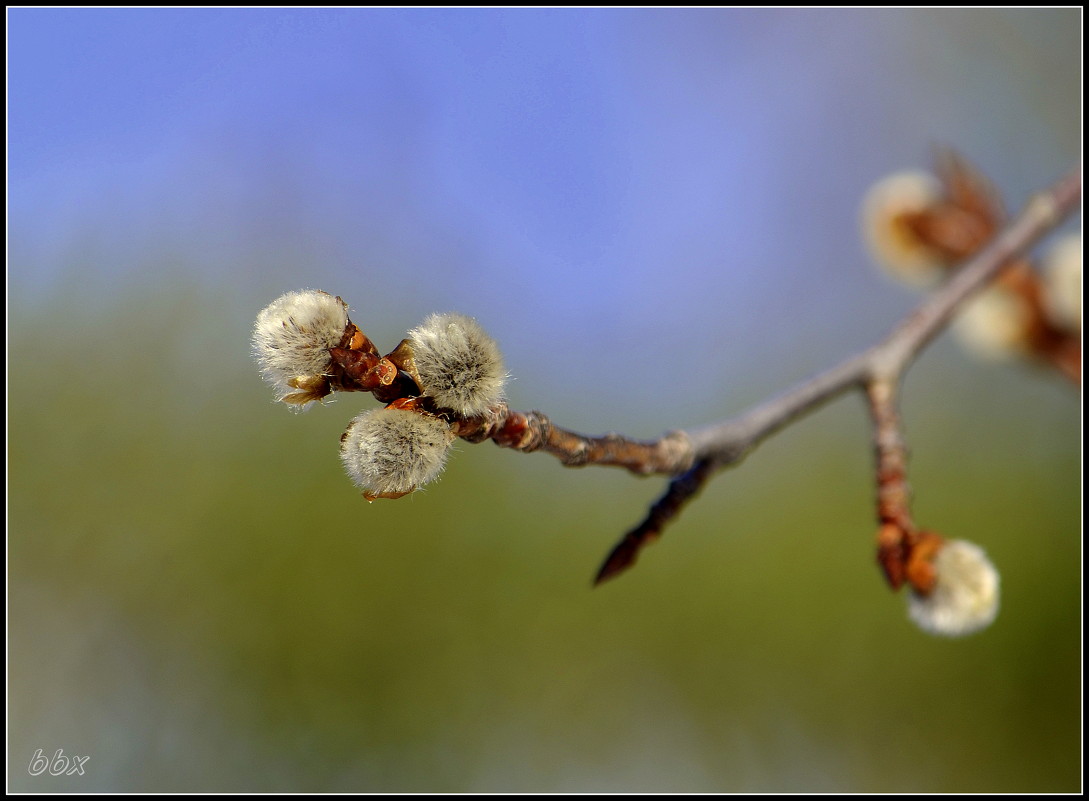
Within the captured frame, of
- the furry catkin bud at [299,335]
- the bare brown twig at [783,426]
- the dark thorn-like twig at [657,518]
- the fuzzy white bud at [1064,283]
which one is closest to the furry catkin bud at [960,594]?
the bare brown twig at [783,426]

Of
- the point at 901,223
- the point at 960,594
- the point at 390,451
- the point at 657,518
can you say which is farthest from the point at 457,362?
the point at 901,223

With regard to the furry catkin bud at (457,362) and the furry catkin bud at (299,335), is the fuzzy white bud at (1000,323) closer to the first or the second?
the furry catkin bud at (457,362)

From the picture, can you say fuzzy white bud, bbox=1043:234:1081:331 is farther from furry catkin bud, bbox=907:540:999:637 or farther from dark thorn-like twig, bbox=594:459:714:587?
dark thorn-like twig, bbox=594:459:714:587

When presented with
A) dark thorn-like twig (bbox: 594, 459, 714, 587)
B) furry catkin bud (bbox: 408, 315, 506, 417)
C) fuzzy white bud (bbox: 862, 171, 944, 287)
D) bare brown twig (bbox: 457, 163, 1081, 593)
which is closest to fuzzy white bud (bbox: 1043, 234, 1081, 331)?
fuzzy white bud (bbox: 862, 171, 944, 287)

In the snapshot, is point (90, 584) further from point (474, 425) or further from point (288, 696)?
point (474, 425)

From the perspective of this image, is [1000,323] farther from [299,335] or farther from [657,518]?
[299,335]

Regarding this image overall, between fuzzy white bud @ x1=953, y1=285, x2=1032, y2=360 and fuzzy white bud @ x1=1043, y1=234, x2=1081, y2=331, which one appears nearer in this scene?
fuzzy white bud @ x1=1043, y1=234, x2=1081, y2=331
